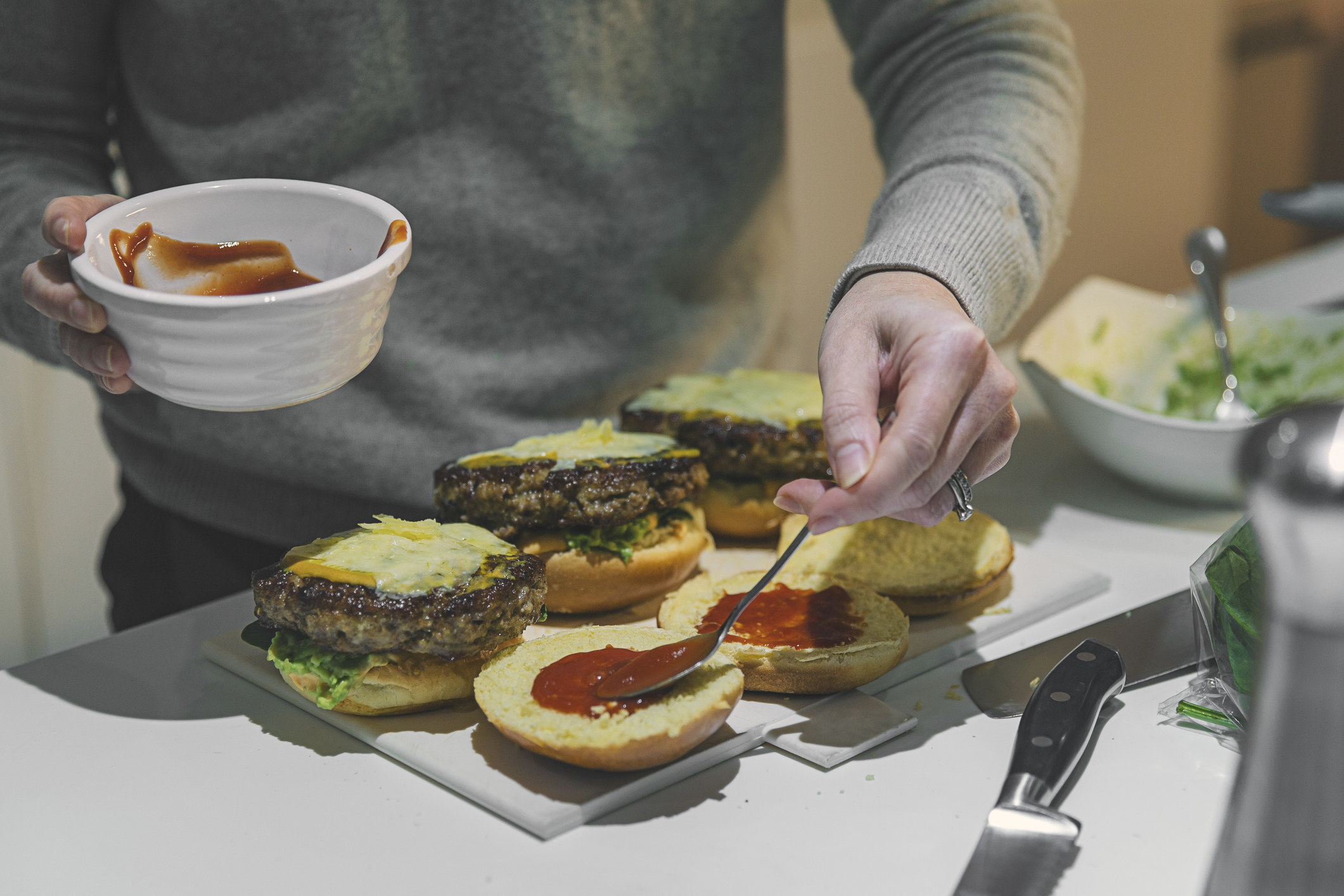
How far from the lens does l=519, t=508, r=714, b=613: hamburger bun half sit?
5.49 feet

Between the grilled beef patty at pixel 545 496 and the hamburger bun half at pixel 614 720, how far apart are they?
0.98 ft

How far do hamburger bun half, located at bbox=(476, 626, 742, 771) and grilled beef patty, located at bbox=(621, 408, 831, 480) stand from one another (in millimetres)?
549

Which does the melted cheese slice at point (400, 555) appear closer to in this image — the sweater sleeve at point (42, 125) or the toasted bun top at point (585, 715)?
the toasted bun top at point (585, 715)

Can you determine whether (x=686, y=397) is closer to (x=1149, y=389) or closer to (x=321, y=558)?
(x=321, y=558)

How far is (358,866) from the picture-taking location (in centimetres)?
117

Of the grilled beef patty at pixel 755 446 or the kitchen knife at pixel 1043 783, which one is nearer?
the kitchen knife at pixel 1043 783

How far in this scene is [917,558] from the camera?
178cm

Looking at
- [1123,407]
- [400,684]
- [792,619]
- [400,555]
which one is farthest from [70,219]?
[1123,407]

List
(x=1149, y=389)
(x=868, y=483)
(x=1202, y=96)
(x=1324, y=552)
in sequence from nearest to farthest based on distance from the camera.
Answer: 1. (x=1324, y=552)
2. (x=868, y=483)
3. (x=1149, y=389)
4. (x=1202, y=96)

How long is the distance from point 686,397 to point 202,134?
1070 mm

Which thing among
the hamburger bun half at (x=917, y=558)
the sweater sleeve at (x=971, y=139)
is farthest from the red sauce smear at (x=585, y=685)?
the sweater sleeve at (x=971, y=139)

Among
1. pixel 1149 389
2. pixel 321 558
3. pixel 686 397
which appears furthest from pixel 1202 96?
pixel 321 558

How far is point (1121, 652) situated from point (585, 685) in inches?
30.4

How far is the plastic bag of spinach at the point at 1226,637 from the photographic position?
133 centimetres
